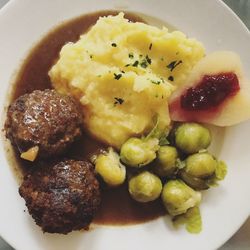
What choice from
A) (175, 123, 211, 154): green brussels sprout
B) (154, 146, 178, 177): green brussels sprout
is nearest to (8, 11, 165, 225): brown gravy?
(154, 146, 178, 177): green brussels sprout

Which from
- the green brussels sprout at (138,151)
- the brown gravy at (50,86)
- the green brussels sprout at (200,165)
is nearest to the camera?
the green brussels sprout at (138,151)

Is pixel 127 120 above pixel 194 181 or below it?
above

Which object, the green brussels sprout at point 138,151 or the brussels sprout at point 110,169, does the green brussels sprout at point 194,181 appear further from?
the brussels sprout at point 110,169

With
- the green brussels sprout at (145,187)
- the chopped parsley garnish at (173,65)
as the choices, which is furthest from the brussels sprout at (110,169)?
the chopped parsley garnish at (173,65)

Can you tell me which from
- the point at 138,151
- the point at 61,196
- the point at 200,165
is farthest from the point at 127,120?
Answer: the point at 61,196

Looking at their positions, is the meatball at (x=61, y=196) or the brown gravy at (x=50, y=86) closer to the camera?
the meatball at (x=61, y=196)

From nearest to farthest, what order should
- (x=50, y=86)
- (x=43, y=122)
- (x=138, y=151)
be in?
(x=43, y=122) < (x=138, y=151) < (x=50, y=86)

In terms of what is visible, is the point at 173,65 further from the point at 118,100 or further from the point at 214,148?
the point at 214,148

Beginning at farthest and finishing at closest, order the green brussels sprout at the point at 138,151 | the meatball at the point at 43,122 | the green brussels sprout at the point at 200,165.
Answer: the green brussels sprout at the point at 200,165, the green brussels sprout at the point at 138,151, the meatball at the point at 43,122
